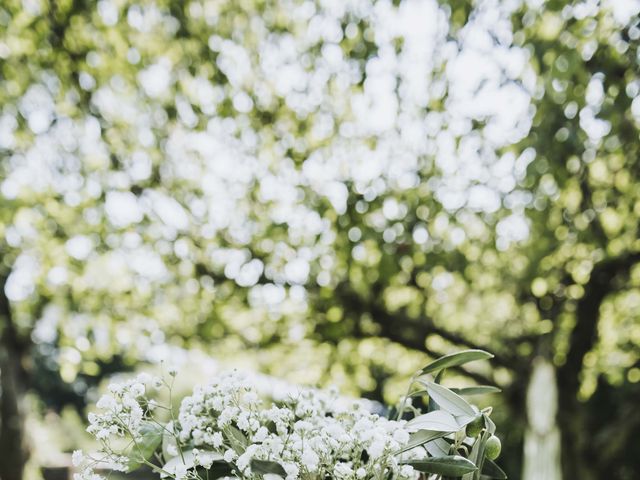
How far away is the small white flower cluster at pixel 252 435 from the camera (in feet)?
2.95

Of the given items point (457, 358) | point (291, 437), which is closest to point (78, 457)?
point (291, 437)

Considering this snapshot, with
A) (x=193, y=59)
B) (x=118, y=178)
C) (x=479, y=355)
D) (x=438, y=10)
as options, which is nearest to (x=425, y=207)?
(x=438, y=10)

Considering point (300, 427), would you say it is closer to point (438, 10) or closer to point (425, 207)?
point (425, 207)

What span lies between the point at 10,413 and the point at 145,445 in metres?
5.64

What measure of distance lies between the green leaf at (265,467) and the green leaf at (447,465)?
0.68 feet

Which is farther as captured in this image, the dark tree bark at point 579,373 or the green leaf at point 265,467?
the dark tree bark at point 579,373

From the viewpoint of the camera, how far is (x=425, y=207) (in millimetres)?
3332

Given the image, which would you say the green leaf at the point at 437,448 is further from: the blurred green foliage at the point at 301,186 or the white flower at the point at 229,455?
the blurred green foliage at the point at 301,186

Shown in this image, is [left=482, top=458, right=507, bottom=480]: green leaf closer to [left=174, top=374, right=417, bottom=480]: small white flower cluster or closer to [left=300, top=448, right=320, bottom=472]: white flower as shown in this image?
[left=174, top=374, right=417, bottom=480]: small white flower cluster

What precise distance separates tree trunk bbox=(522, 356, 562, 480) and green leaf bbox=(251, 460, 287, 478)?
200cm

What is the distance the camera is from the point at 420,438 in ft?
3.24

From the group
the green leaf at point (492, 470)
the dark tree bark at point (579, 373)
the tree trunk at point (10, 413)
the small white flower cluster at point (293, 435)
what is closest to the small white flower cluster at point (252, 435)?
the small white flower cluster at point (293, 435)

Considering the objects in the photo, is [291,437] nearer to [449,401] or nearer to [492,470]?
[449,401]

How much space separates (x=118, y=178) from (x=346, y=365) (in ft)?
6.71
